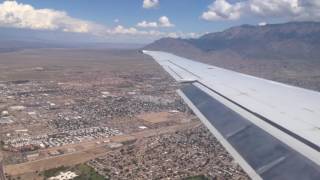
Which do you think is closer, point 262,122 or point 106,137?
point 262,122

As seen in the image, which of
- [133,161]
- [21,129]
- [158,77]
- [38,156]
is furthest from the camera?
[158,77]

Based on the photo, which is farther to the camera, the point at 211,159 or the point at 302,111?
the point at 211,159

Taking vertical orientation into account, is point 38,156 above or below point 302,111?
below

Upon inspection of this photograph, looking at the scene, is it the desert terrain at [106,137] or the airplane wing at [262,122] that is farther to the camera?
the desert terrain at [106,137]

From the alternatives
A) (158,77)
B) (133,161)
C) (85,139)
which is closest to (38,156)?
(85,139)

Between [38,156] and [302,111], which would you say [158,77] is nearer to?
[38,156]

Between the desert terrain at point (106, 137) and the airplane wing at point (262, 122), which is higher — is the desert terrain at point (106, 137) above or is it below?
below

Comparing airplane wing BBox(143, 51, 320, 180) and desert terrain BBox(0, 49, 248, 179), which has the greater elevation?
airplane wing BBox(143, 51, 320, 180)

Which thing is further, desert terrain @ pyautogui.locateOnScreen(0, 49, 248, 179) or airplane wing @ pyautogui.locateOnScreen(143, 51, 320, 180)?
desert terrain @ pyautogui.locateOnScreen(0, 49, 248, 179)
